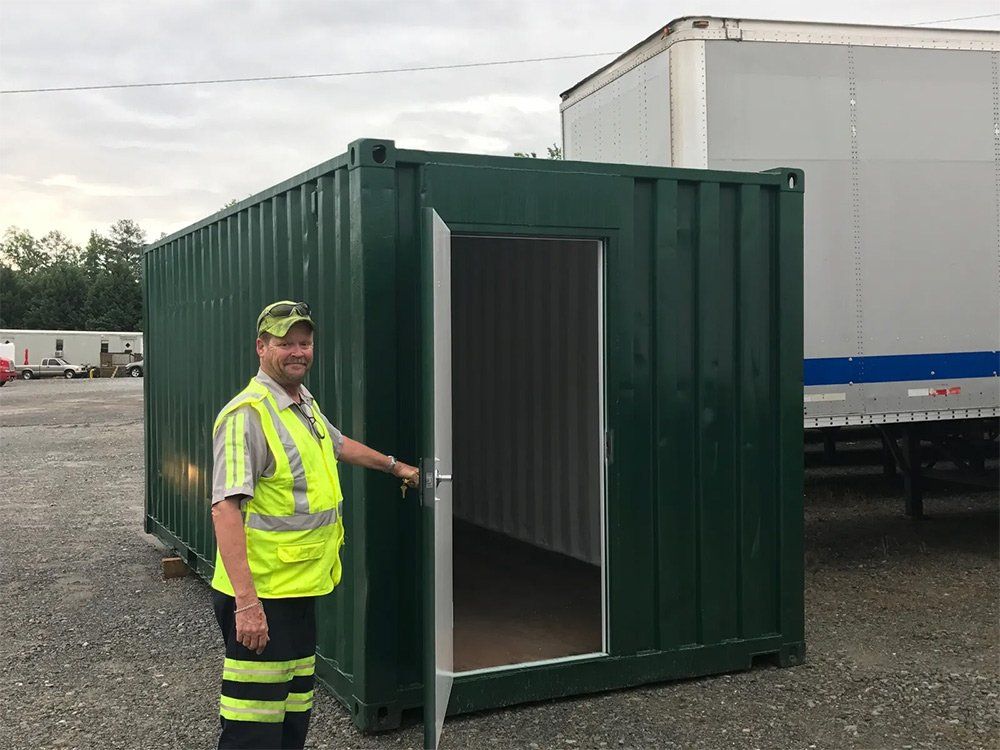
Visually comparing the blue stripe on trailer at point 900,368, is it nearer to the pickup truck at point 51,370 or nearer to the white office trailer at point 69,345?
the white office trailer at point 69,345

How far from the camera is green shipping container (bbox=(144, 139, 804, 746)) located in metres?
4.30

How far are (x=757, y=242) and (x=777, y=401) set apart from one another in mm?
858

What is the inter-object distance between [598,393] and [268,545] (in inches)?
107

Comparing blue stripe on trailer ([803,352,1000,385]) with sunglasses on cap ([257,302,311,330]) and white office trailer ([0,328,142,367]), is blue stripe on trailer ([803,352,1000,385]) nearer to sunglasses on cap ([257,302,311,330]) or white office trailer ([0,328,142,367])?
sunglasses on cap ([257,302,311,330])

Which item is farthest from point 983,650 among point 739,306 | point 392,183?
point 392,183

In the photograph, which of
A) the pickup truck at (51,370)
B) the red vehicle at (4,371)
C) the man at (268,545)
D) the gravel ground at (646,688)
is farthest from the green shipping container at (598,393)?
the pickup truck at (51,370)

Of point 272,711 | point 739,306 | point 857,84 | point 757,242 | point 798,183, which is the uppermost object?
point 857,84

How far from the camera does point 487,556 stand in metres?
7.59

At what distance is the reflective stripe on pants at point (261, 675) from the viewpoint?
10.1 feet

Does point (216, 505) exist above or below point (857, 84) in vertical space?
below

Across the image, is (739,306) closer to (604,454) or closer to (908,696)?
(604,454)

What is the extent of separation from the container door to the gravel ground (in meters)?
0.92

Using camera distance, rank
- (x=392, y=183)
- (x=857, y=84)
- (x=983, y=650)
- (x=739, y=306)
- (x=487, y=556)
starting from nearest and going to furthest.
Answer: (x=392, y=183) < (x=739, y=306) < (x=983, y=650) < (x=857, y=84) < (x=487, y=556)

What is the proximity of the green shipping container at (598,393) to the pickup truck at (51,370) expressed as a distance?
44140 mm
